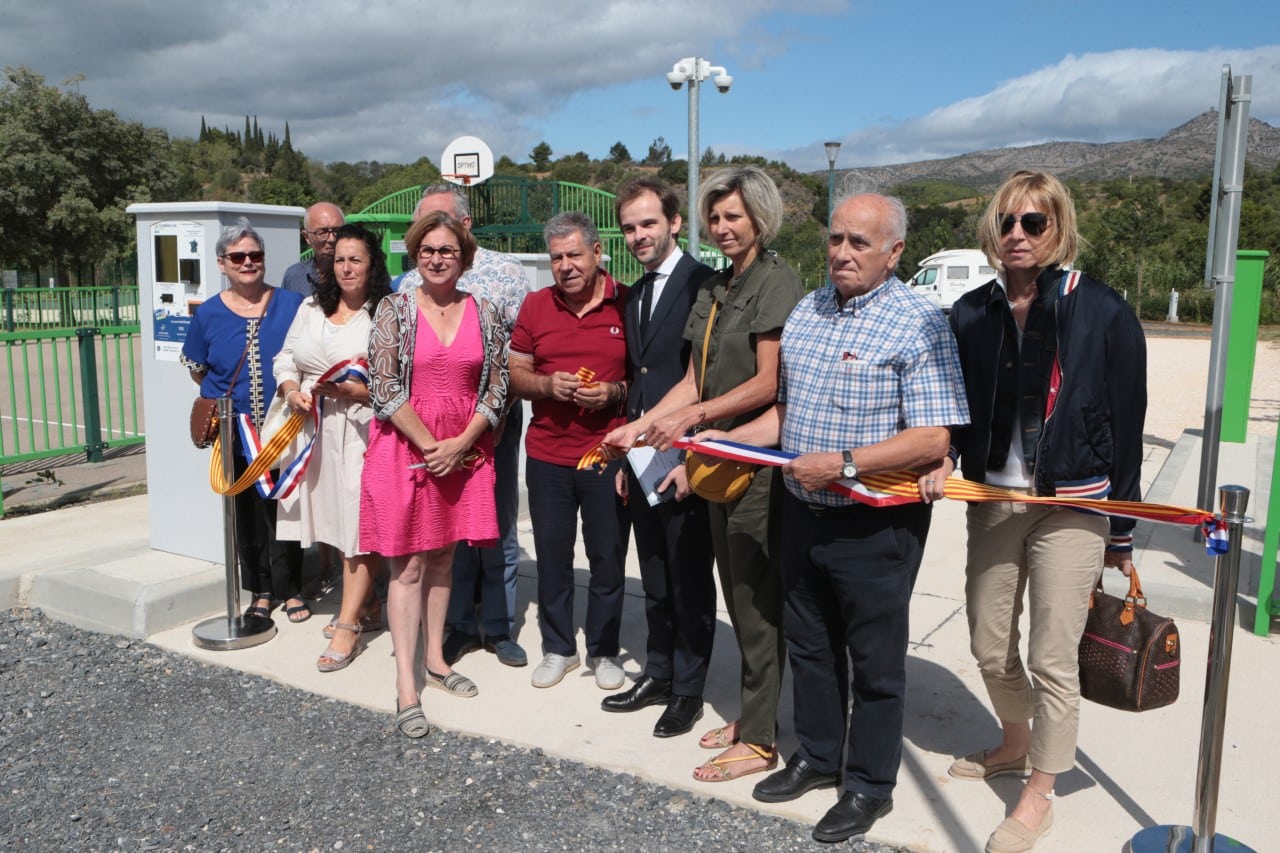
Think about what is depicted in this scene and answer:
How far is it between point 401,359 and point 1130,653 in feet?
8.99

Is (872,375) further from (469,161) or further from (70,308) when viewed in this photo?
(70,308)

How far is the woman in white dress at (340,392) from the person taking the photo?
4477mm

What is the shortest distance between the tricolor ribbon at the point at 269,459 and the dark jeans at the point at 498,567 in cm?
82

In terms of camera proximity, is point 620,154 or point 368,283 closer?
point 368,283

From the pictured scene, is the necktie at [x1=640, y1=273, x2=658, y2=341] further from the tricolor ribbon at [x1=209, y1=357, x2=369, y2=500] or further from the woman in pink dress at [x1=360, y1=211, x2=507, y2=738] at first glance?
the tricolor ribbon at [x1=209, y1=357, x2=369, y2=500]

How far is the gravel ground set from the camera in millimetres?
3260

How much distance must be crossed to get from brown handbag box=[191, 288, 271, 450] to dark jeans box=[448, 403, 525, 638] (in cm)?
130

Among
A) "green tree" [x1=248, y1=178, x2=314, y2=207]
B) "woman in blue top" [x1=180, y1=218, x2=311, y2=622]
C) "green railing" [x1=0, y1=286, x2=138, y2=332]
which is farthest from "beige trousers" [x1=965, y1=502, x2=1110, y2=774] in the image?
"green tree" [x1=248, y1=178, x2=314, y2=207]

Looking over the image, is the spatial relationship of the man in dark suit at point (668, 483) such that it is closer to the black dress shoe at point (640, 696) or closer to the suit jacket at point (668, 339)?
the suit jacket at point (668, 339)

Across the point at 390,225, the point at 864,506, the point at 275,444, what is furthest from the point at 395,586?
the point at 390,225

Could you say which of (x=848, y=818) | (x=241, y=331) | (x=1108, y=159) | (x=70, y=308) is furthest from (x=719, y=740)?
(x=1108, y=159)

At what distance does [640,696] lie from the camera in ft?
13.8

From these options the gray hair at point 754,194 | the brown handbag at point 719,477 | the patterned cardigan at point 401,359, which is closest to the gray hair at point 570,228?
the patterned cardigan at point 401,359

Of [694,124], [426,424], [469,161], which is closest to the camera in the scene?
[426,424]
